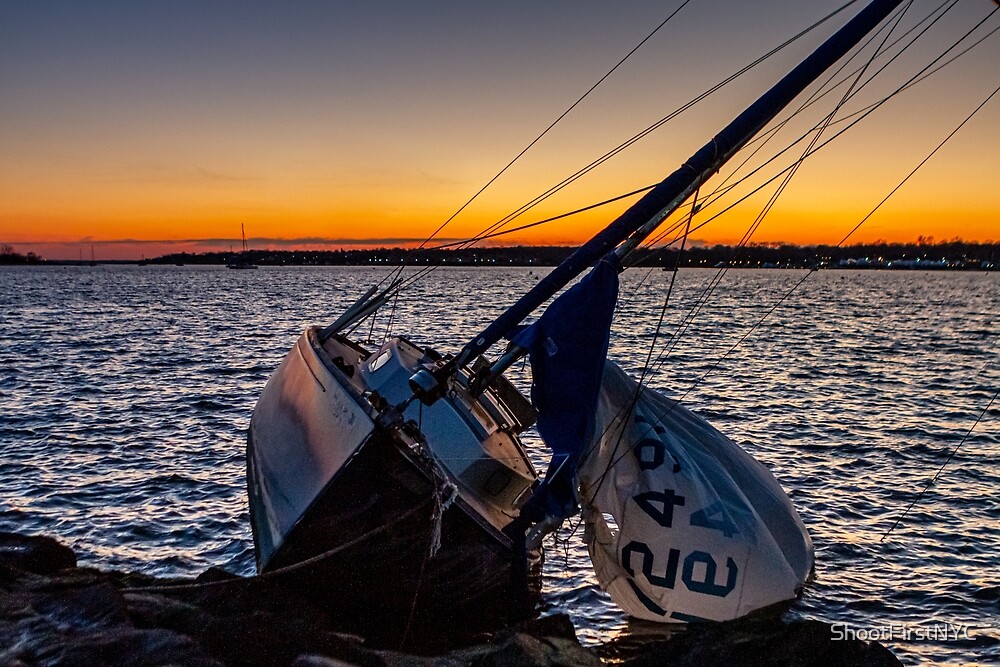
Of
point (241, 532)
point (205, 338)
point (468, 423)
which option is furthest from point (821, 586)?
point (205, 338)

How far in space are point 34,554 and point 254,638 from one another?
399cm

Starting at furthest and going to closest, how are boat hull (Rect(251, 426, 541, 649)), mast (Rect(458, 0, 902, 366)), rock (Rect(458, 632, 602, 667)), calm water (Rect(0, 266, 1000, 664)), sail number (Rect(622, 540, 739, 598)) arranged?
calm water (Rect(0, 266, 1000, 664))
mast (Rect(458, 0, 902, 366))
sail number (Rect(622, 540, 739, 598))
boat hull (Rect(251, 426, 541, 649))
rock (Rect(458, 632, 602, 667))

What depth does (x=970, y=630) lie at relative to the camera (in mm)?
9188

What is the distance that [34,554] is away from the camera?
29.7 ft

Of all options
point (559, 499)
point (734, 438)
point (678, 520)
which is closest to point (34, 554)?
point (559, 499)

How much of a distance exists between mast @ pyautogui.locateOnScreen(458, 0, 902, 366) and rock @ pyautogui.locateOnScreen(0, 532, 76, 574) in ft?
18.0

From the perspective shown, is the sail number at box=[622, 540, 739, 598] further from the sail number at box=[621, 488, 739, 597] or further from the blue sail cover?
the blue sail cover

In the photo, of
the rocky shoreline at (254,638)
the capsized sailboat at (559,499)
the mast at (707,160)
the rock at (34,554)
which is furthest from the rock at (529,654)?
the rock at (34,554)

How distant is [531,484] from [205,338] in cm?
3657

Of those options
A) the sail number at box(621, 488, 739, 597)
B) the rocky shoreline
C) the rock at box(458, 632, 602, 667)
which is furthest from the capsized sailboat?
the rock at box(458, 632, 602, 667)

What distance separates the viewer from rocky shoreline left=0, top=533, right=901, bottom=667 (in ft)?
20.2

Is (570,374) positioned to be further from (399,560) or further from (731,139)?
(731,139)

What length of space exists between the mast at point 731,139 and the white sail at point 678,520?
62.5 inches

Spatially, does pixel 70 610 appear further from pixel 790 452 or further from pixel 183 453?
pixel 790 452
